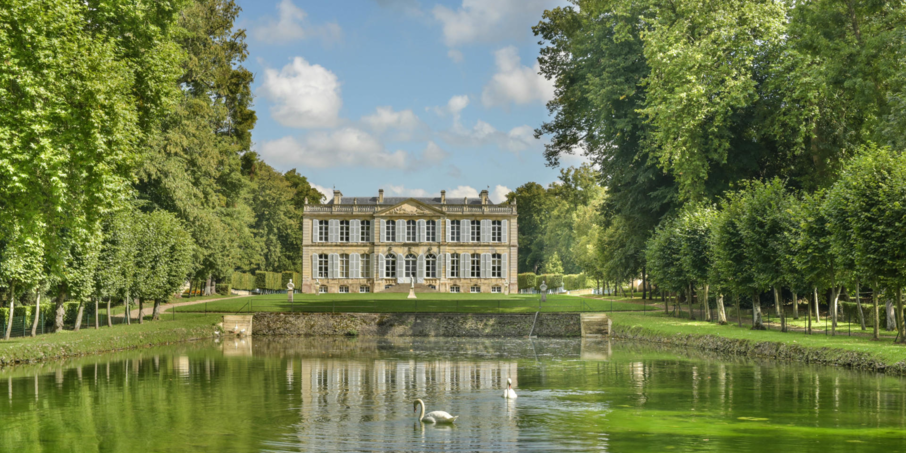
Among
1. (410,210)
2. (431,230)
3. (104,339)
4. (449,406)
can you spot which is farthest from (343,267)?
(449,406)

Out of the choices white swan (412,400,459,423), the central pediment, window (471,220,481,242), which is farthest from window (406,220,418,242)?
white swan (412,400,459,423)

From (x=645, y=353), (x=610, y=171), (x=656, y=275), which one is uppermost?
(x=610, y=171)

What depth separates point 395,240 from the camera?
2331 inches

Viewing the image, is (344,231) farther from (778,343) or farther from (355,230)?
(778,343)

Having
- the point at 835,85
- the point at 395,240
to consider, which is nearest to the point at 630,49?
the point at 835,85

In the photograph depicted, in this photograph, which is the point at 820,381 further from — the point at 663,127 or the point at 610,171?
the point at 610,171

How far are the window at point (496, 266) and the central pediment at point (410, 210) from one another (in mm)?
5210

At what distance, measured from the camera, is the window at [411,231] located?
59.2m

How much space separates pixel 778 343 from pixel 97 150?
16.4m

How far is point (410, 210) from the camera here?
194ft

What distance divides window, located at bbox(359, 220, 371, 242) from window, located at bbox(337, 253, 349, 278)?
173 cm

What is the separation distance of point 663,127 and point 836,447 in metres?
17.6

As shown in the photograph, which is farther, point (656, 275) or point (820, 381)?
point (656, 275)

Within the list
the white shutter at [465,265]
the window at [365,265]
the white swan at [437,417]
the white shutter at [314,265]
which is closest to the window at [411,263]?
the window at [365,265]
